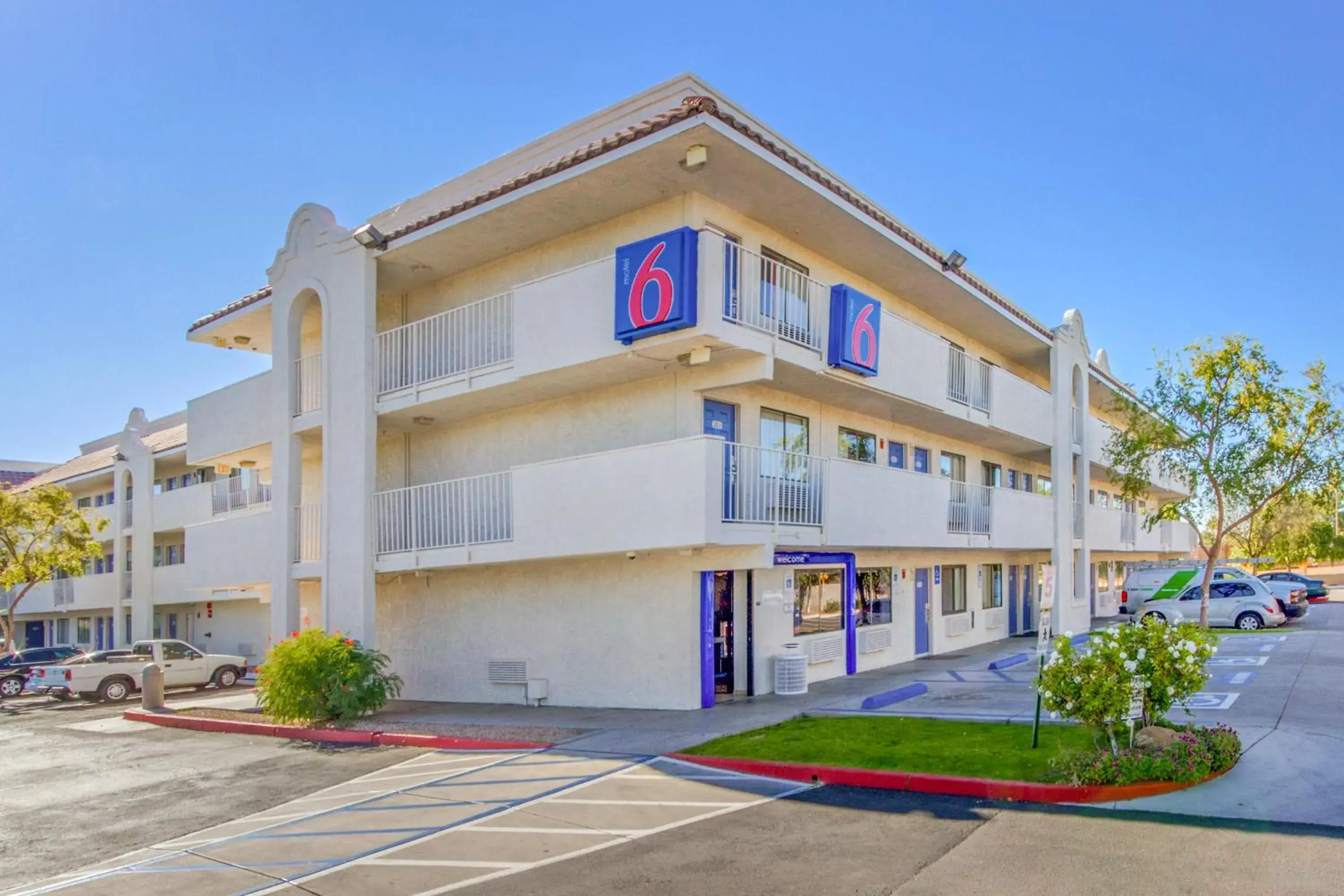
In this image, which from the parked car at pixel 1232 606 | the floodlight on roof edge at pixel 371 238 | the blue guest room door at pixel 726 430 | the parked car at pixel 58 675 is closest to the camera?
the blue guest room door at pixel 726 430

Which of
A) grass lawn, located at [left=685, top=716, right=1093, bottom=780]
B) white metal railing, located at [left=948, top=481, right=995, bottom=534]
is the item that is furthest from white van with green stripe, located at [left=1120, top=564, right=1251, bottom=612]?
grass lawn, located at [left=685, top=716, right=1093, bottom=780]

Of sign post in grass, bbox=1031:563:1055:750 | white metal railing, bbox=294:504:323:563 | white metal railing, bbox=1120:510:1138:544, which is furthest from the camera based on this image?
white metal railing, bbox=1120:510:1138:544

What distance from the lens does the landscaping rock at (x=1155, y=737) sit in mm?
9711

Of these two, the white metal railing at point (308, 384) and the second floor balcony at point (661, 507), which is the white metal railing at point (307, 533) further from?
the white metal railing at point (308, 384)

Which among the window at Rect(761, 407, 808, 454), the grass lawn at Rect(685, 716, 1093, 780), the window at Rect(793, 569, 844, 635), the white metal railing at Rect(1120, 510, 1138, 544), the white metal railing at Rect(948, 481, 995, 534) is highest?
the window at Rect(761, 407, 808, 454)

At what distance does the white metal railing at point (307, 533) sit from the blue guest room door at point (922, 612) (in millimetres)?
13788

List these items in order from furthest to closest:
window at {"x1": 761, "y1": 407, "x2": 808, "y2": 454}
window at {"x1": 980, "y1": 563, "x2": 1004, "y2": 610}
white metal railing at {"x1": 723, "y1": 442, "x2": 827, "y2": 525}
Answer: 1. window at {"x1": 980, "y1": 563, "x2": 1004, "y2": 610}
2. window at {"x1": 761, "y1": 407, "x2": 808, "y2": 454}
3. white metal railing at {"x1": 723, "y1": 442, "x2": 827, "y2": 525}

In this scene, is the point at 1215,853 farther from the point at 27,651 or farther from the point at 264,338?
the point at 27,651

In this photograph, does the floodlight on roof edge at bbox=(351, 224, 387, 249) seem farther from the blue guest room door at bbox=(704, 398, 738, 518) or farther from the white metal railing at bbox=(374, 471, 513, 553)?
the blue guest room door at bbox=(704, 398, 738, 518)

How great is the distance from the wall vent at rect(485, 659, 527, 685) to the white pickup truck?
11.5 metres

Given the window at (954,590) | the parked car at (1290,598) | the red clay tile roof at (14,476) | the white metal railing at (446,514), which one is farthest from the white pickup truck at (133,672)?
the red clay tile roof at (14,476)

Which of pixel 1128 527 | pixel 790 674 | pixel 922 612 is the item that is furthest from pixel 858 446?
pixel 1128 527

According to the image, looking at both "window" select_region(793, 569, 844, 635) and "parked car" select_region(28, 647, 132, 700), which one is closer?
"window" select_region(793, 569, 844, 635)

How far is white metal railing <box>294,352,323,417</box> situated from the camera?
2039 cm
